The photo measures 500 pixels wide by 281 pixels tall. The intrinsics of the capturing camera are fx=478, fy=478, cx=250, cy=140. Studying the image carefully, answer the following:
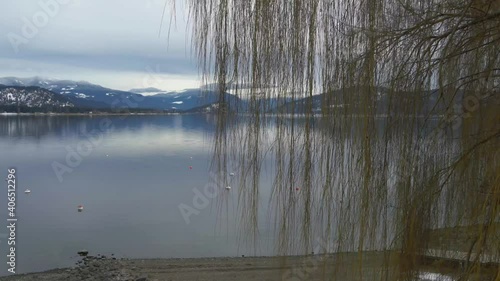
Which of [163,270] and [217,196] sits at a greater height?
[217,196]

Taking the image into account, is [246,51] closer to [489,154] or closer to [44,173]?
[489,154]

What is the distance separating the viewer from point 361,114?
4.90ft

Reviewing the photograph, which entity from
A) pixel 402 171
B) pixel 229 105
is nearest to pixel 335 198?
pixel 402 171

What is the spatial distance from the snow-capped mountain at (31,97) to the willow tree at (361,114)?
128ft

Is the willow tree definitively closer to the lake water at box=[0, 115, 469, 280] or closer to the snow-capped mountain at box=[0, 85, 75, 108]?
the lake water at box=[0, 115, 469, 280]

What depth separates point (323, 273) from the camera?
173cm

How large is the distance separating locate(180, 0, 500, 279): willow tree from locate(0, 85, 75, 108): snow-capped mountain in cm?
3895

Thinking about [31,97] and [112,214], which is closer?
[112,214]

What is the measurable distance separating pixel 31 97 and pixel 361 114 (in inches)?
1665

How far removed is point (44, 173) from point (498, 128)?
52.9 feet

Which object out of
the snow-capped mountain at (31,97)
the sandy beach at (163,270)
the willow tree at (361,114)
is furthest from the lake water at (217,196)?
the snow-capped mountain at (31,97)

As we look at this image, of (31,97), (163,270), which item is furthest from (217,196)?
(31,97)

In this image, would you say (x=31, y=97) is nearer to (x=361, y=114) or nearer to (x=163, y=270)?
(x=163, y=270)

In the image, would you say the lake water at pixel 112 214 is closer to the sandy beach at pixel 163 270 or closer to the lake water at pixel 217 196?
the lake water at pixel 217 196
